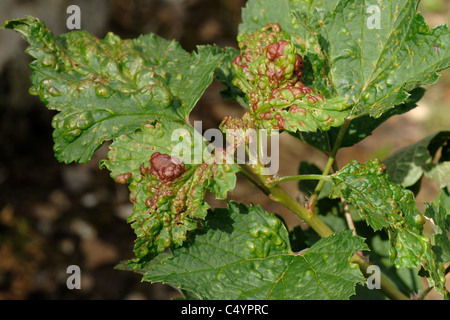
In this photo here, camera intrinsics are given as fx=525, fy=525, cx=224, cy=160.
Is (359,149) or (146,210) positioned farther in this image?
(359,149)

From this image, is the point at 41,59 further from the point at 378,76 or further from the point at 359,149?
Result: the point at 359,149

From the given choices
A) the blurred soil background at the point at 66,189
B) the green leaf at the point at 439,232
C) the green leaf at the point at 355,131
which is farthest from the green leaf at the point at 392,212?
the blurred soil background at the point at 66,189

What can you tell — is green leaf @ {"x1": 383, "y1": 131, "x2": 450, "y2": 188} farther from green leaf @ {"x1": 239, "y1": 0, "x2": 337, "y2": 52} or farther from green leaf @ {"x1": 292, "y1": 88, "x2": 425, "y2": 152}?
green leaf @ {"x1": 239, "y1": 0, "x2": 337, "y2": 52}

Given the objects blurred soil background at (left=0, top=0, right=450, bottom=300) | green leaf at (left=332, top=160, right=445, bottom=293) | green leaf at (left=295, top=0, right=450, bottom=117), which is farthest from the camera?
blurred soil background at (left=0, top=0, right=450, bottom=300)

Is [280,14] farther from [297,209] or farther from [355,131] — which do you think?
[297,209]

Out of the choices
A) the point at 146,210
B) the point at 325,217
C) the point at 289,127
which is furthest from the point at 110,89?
the point at 325,217

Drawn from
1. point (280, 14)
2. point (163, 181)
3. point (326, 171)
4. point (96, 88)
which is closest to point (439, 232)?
point (326, 171)

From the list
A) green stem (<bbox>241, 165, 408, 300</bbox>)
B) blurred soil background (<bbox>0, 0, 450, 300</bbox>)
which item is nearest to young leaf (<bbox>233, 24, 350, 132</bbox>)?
green stem (<bbox>241, 165, 408, 300</bbox>)

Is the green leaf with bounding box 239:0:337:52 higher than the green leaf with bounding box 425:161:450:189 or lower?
higher
